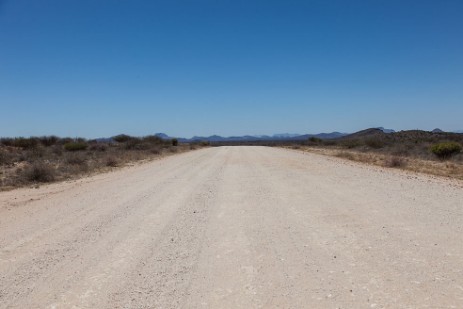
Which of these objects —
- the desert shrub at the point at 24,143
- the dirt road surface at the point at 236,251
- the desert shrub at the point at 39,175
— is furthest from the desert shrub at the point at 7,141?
the dirt road surface at the point at 236,251

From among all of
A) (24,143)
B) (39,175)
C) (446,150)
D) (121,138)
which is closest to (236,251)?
(39,175)

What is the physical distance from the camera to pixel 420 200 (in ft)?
37.4

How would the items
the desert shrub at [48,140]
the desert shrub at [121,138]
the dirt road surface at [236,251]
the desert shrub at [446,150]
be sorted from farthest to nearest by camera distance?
the desert shrub at [121,138]
the desert shrub at [48,140]
the desert shrub at [446,150]
the dirt road surface at [236,251]

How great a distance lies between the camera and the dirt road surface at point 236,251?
16.1ft

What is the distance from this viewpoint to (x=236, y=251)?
6.76 metres

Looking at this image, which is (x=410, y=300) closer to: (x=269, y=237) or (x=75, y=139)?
(x=269, y=237)

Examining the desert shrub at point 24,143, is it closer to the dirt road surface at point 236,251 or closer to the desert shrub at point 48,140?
the desert shrub at point 48,140

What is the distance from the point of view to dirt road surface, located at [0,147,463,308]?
4914 millimetres

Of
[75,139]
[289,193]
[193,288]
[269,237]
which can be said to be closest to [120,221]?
[269,237]

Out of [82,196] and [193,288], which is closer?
[193,288]

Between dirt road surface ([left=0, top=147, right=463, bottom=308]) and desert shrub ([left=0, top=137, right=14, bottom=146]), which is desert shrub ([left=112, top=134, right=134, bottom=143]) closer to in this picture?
desert shrub ([left=0, top=137, right=14, bottom=146])

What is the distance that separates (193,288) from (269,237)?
2.67 meters

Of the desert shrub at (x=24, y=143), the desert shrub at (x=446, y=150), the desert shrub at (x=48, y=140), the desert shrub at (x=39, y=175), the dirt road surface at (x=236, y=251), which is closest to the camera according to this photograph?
the dirt road surface at (x=236, y=251)

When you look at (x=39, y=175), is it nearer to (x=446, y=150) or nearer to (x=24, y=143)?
(x=446, y=150)
